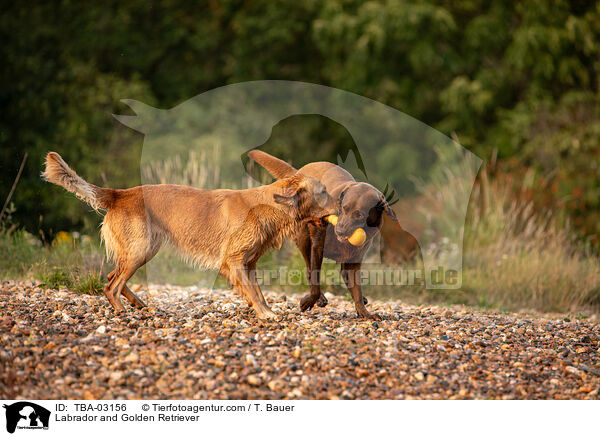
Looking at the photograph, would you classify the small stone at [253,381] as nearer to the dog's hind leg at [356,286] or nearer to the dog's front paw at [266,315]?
the dog's front paw at [266,315]

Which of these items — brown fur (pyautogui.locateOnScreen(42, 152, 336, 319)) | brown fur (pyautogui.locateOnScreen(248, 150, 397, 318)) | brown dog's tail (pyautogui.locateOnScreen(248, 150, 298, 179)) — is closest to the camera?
brown fur (pyautogui.locateOnScreen(248, 150, 397, 318))

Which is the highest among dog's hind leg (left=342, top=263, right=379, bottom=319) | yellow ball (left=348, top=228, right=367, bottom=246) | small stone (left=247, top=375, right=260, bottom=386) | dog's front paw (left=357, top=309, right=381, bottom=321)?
yellow ball (left=348, top=228, right=367, bottom=246)

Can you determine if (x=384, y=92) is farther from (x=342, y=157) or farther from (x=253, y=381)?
(x=253, y=381)

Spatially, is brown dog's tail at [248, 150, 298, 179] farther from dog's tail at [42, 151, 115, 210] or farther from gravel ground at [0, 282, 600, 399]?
dog's tail at [42, 151, 115, 210]

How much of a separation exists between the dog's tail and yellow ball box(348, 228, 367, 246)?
2000 mm

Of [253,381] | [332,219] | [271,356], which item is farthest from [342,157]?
[253,381]

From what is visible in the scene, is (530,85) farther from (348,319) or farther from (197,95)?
(348,319)
